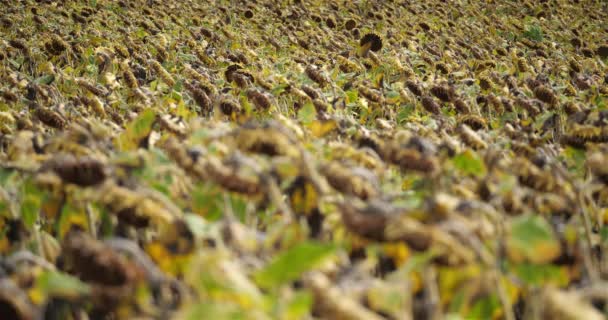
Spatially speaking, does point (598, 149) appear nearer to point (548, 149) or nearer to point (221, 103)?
point (548, 149)

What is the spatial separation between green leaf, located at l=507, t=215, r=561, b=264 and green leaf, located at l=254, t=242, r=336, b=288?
24 centimetres

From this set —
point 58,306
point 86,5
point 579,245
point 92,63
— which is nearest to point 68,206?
point 58,306

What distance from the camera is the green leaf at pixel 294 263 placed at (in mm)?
688

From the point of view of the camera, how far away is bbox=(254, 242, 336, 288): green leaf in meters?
0.69

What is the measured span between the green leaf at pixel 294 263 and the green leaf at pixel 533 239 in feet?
0.78

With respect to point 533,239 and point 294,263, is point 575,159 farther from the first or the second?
point 294,263

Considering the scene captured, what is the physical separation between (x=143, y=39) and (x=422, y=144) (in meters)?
4.00

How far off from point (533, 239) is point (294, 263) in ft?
0.95

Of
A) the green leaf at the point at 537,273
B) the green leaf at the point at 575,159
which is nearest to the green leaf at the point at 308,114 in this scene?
the green leaf at the point at 575,159

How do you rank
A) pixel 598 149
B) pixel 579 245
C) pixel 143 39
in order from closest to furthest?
pixel 579 245 < pixel 598 149 < pixel 143 39

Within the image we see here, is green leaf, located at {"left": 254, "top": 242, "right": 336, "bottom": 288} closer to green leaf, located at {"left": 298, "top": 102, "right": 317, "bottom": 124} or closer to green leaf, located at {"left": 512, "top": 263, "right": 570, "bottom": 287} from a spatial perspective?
green leaf, located at {"left": 512, "top": 263, "right": 570, "bottom": 287}

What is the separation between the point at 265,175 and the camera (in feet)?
2.98

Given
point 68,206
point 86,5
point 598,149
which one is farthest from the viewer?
point 86,5

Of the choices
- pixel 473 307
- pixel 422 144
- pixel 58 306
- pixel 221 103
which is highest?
pixel 422 144
